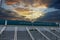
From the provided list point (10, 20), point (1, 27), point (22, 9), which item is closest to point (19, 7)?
point (22, 9)

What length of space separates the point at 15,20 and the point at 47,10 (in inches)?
31.5

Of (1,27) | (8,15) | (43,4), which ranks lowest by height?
(1,27)

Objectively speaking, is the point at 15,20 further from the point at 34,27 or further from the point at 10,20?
the point at 34,27

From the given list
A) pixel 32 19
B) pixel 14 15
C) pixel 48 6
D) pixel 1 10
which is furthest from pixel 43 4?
pixel 1 10

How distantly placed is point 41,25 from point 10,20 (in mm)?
764

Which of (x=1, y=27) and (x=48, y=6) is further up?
(x=48, y=6)

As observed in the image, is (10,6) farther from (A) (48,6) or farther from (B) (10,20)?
(A) (48,6)

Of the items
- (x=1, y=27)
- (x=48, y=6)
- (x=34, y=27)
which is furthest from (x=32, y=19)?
(x=1, y=27)

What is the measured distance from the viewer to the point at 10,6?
4.29 meters

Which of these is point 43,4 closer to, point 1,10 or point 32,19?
point 32,19

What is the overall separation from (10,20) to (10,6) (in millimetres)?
332

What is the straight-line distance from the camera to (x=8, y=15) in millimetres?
4320

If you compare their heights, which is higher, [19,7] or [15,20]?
[19,7]

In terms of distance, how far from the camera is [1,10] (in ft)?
14.0
